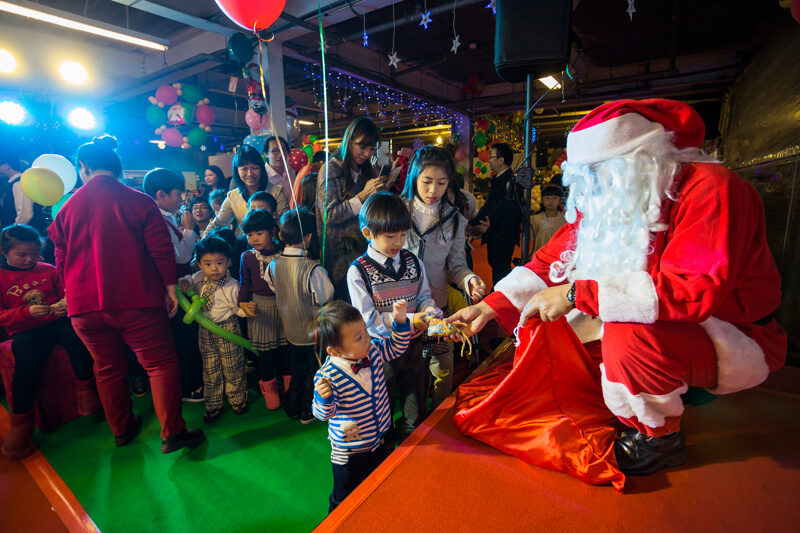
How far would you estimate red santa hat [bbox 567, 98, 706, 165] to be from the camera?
1341 mm

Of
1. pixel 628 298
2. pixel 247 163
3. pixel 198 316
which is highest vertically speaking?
pixel 247 163

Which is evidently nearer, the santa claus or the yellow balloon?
the santa claus

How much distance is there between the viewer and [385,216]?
1.75 metres

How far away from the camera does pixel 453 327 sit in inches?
61.7

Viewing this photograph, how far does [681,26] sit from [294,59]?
6.04m

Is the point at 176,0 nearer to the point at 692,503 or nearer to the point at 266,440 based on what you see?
the point at 266,440

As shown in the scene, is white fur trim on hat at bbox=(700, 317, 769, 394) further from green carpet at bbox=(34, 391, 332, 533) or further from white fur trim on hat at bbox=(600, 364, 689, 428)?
green carpet at bbox=(34, 391, 332, 533)

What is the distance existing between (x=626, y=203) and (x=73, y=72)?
30.0 ft

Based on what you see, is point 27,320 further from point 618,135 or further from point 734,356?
point 734,356

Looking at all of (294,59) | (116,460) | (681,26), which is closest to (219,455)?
(116,460)

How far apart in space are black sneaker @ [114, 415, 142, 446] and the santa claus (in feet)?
7.69

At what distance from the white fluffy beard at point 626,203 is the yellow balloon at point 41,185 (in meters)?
3.67

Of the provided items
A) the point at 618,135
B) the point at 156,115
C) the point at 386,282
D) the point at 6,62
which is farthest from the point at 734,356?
the point at 6,62

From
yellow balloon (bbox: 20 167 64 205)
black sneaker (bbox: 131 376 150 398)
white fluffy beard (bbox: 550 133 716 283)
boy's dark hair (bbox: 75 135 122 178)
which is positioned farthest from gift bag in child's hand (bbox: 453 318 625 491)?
yellow balloon (bbox: 20 167 64 205)
